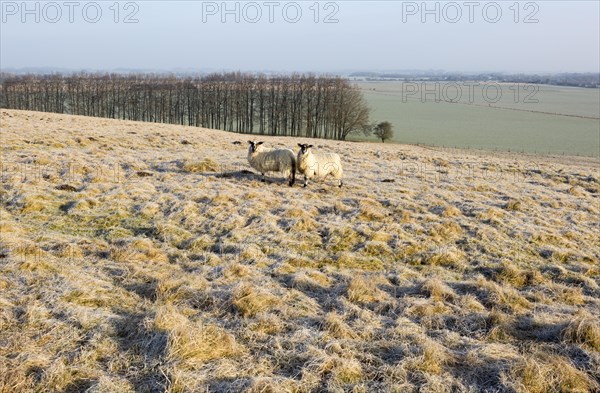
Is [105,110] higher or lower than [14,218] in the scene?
higher

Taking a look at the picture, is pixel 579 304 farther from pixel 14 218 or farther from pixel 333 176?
pixel 14 218

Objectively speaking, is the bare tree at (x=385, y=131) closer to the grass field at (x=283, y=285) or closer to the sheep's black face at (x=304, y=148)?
the grass field at (x=283, y=285)

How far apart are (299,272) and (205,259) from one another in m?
2.26

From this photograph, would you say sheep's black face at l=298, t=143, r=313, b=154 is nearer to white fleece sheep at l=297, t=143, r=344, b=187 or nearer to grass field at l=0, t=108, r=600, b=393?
white fleece sheep at l=297, t=143, r=344, b=187

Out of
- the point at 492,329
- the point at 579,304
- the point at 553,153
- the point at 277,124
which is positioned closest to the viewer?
the point at 492,329

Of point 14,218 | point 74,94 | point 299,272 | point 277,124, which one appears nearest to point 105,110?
point 74,94

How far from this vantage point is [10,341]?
5758 millimetres

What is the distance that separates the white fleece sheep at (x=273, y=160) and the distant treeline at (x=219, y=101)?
187 feet

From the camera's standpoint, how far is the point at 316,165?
17.2 m

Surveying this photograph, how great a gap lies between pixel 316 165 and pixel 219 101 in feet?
232

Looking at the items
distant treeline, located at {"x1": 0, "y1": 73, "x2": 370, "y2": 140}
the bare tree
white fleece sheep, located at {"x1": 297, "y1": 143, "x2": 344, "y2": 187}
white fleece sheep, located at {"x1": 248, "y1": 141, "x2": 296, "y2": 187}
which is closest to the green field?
the bare tree

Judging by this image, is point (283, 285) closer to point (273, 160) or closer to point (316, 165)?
point (316, 165)

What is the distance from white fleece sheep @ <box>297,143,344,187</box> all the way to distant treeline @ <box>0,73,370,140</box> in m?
56.5

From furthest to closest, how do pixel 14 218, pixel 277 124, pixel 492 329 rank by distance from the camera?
pixel 277 124, pixel 14 218, pixel 492 329
